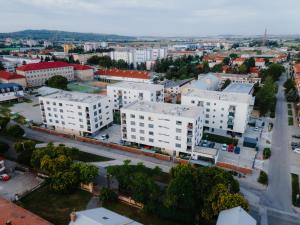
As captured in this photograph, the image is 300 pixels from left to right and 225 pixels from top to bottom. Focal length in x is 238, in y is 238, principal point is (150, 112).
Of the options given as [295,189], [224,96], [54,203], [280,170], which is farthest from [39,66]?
[295,189]

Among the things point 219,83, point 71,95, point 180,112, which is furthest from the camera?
point 219,83

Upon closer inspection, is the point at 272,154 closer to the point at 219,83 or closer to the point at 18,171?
the point at 18,171

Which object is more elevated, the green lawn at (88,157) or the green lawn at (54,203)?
the green lawn at (88,157)

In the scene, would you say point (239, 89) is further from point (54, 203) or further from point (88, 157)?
point (54, 203)

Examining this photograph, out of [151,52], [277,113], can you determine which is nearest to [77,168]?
[277,113]

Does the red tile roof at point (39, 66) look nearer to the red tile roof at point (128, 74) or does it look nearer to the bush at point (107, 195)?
the red tile roof at point (128, 74)

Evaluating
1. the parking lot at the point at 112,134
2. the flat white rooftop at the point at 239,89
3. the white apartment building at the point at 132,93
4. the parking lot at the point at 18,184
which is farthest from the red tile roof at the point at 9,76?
the flat white rooftop at the point at 239,89

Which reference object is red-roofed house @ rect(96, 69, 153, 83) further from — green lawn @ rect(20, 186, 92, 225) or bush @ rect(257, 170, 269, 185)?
green lawn @ rect(20, 186, 92, 225)
